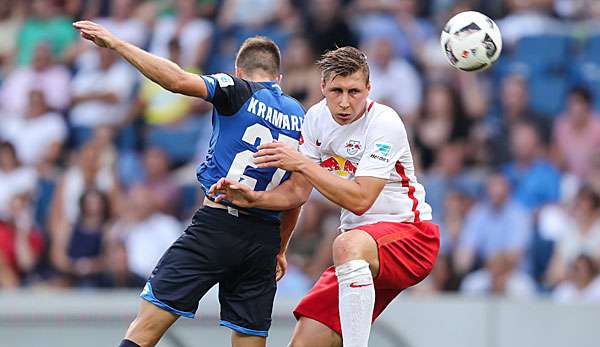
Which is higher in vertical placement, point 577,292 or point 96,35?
point 96,35

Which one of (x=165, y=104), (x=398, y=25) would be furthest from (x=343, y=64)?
(x=165, y=104)

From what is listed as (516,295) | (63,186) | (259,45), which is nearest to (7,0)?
(63,186)

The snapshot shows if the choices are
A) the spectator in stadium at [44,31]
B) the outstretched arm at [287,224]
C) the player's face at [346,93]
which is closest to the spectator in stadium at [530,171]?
the outstretched arm at [287,224]

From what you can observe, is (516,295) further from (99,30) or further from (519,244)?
(99,30)

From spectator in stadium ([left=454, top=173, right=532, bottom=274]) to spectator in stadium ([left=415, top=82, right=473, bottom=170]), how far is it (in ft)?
2.51

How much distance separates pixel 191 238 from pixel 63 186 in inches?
226

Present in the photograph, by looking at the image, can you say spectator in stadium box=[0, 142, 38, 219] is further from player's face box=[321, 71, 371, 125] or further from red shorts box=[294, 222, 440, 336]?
player's face box=[321, 71, 371, 125]

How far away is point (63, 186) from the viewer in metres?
12.1

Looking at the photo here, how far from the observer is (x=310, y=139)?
22.2ft

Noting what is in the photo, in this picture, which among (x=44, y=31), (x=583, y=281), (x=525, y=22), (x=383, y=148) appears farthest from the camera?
(x=44, y=31)

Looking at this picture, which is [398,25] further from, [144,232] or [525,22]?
[144,232]

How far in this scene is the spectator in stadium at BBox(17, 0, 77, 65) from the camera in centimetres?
1359

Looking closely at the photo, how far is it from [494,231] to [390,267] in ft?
15.2

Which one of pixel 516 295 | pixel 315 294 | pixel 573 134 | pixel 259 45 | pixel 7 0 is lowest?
pixel 516 295
